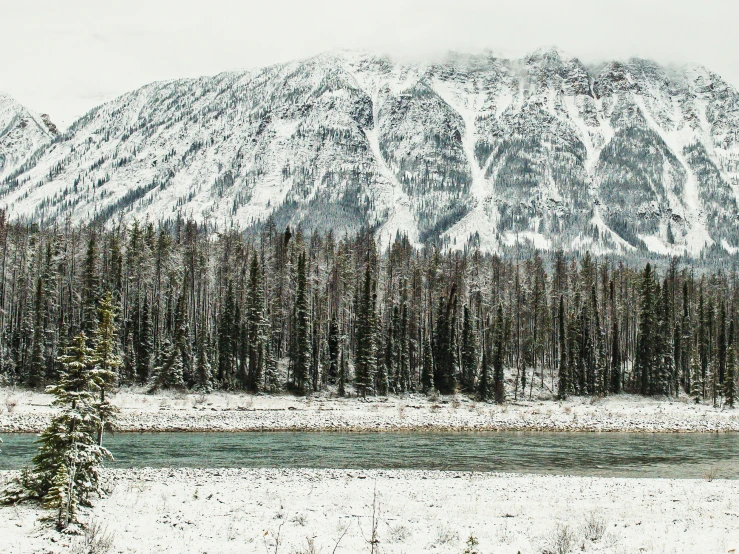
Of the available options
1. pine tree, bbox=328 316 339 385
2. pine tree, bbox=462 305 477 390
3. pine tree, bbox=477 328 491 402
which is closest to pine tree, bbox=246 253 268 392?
pine tree, bbox=328 316 339 385

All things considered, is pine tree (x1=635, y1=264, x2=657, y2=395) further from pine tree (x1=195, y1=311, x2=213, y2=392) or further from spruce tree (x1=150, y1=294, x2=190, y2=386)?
spruce tree (x1=150, y1=294, x2=190, y2=386)

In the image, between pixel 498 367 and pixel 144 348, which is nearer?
pixel 144 348

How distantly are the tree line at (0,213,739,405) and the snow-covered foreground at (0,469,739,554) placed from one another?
137 ft

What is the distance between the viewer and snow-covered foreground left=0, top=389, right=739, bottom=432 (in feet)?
143

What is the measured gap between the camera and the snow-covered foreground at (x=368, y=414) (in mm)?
43469

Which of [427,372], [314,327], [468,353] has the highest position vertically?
[314,327]

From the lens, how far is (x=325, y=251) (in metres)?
101

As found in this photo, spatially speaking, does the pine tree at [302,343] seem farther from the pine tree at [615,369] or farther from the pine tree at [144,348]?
the pine tree at [615,369]

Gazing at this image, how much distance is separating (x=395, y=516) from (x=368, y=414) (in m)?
33.6

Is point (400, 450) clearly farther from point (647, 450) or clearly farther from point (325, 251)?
point (325, 251)

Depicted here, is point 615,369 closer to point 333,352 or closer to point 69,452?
point 333,352

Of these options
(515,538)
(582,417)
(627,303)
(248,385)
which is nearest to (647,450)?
(582,417)

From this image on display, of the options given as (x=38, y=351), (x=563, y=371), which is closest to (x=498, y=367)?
(x=563, y=371)

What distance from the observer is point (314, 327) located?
72312mm
